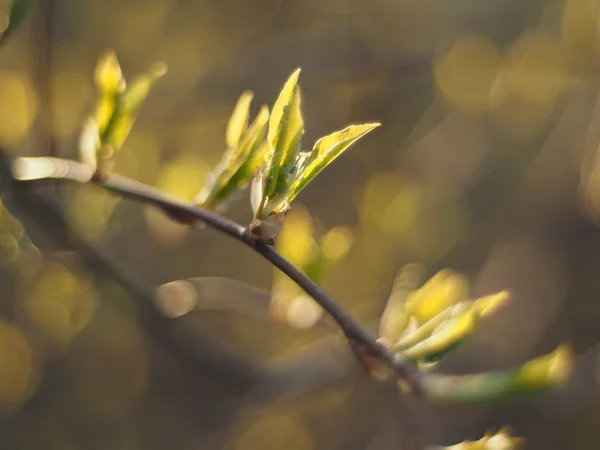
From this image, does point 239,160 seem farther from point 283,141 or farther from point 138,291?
point 138,291

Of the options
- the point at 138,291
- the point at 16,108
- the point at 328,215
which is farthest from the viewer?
the point at 328,215

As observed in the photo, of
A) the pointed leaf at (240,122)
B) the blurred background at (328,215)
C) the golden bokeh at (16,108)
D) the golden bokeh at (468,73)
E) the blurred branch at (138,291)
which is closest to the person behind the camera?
the pointed leaf at (240,122)

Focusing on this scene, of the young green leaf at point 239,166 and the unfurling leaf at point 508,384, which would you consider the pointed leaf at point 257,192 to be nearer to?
the young green leaf at point 239,166

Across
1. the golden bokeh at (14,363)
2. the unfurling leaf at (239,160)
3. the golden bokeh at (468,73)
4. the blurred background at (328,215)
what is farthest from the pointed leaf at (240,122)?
the golden bokeh at (14,363)

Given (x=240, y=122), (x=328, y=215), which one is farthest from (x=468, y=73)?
(x=240, y=122)

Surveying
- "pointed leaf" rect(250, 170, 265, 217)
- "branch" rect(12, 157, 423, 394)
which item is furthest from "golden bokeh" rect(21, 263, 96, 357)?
"pointed leaf" rect(250, 170, 265, 217)

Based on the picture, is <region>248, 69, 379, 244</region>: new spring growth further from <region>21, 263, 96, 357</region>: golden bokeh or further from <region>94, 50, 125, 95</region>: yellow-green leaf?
<region>21, 263, 96, 357</region>: golden bokeh

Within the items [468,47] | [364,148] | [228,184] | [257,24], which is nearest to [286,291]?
[228,184]
